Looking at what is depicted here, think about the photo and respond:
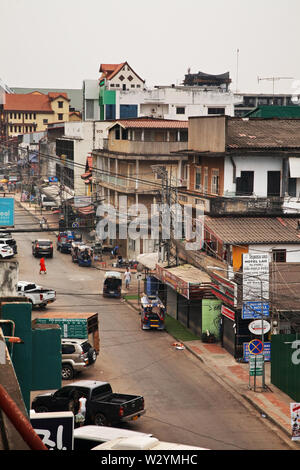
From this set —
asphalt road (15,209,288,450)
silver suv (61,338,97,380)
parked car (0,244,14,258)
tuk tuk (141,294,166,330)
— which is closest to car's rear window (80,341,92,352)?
silver suv (61,338,97,380)

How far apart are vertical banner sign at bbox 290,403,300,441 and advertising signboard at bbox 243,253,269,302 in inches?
357

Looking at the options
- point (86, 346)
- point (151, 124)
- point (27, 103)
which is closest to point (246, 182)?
point (86, 346)

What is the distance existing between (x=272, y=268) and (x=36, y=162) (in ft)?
312

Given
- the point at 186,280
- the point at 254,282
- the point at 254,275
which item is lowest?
the point at 186,280

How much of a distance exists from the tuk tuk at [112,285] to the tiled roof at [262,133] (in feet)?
38.1

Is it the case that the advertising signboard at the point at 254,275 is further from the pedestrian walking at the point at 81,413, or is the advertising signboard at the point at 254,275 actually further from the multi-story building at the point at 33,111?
the multi-story building at the point at 33,111

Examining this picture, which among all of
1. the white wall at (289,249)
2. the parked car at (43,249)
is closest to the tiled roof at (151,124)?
the parked car at (43,249)

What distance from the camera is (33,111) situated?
514 ft

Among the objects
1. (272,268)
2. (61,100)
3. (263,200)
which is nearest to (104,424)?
(272,268)

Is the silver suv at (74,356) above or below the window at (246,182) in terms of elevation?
below

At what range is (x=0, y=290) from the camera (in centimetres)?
1540

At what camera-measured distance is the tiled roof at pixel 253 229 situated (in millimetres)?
35469

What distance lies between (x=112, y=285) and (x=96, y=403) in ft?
76.1

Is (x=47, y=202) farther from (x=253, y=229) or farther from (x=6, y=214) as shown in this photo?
(x=253, y=229)
